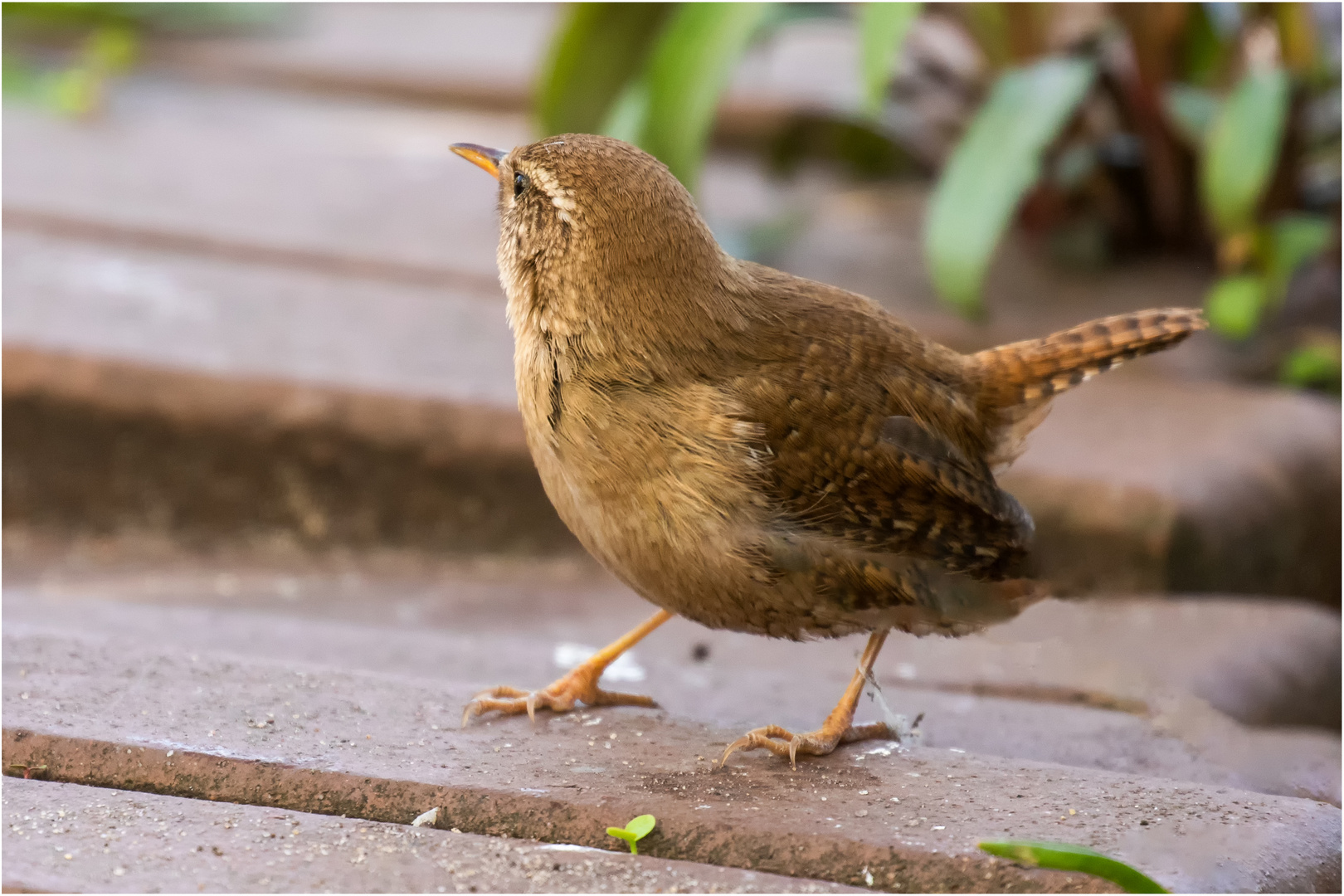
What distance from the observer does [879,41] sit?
141 inches

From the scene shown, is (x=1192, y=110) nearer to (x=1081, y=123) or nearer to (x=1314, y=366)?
(x=1081, y=123)

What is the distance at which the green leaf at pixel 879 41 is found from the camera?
3561mm

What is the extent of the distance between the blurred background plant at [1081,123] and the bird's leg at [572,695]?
1.68 metres

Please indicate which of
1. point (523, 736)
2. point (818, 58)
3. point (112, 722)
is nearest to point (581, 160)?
point (523, 736)

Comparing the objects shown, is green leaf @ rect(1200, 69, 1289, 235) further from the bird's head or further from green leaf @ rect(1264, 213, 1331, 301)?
the bird's head

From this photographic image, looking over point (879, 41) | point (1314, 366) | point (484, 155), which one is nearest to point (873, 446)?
point (484, 155)

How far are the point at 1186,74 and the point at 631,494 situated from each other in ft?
11.2

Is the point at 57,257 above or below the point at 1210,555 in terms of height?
above

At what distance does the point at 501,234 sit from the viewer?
2523mm

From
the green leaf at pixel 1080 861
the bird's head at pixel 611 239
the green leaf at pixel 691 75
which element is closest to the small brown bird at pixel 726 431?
the bird's head at pixel 611 239

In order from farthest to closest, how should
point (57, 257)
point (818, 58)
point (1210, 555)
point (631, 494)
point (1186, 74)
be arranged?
point (818, 58), point (1186, 74), point (57, 257), point (1210, 555), point (631, 494)

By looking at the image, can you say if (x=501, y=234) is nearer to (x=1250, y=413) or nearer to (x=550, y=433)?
(x=550, y=433)

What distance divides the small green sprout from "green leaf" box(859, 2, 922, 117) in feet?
7.03

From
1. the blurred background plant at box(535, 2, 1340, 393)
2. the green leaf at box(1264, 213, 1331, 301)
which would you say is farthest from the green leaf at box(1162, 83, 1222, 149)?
the green leaf at box(1264, 213, 1331, 301)
